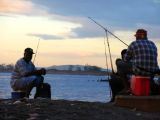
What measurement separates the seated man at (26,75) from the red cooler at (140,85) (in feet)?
8.08

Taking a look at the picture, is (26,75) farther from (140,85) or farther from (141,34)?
(140,85)

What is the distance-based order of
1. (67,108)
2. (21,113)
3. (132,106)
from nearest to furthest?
(21,113)
(67,108)
(132,106)

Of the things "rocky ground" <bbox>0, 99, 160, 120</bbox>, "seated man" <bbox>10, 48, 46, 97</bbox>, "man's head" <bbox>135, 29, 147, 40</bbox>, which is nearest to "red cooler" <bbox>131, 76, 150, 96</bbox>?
"rocky ground" <bbox>0, 99, 160, 120</bbox>

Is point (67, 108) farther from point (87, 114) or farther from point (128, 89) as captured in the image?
point (128, 89)

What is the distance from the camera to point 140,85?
12.6m

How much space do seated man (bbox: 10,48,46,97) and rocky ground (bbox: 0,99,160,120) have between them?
1.60 m

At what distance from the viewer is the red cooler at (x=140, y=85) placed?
12578 millimetres

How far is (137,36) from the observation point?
13258 mm

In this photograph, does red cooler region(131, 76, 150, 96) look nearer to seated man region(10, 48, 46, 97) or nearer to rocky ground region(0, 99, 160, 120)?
rocky ground region(0, 99, 160, 120)

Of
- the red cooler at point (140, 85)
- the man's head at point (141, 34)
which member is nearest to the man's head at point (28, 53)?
the man's head at point (141, 34)

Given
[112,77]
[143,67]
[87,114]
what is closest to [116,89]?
[112,77]

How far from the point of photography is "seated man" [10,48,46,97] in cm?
1416

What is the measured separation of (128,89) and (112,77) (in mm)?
749

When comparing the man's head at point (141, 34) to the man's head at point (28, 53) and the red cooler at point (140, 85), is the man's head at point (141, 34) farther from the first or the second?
the man's head at point (28, 53)
